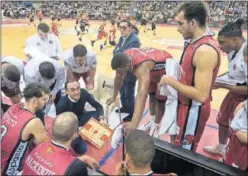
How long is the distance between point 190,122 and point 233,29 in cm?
68

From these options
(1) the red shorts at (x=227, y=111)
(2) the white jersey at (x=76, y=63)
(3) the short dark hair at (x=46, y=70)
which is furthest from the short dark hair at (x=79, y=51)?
(1) the red shorts at (x=227, y=111)

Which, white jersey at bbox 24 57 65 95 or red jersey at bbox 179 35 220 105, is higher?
red jersey at bbox 179 35 220 105

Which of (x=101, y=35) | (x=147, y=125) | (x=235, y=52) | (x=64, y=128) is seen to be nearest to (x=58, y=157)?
(x=64, y=128)

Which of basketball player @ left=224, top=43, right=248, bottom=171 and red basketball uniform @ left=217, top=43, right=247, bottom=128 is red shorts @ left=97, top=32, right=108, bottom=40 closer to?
red basketball uniform @ left=217, top=43, right=247, bottom=128

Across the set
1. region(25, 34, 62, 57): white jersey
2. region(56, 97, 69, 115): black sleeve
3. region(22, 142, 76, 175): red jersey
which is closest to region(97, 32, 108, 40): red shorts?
region(25, 34, 62, 57): white jersey

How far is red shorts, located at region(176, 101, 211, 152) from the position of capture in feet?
7.00

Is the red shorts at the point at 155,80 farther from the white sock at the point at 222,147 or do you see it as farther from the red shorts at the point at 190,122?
the white sock at the point at 222,147

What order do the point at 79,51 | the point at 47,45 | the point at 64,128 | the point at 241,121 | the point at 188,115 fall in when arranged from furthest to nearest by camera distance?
the point at 47,45 → the point at 79,51 → the point at 188,115 → the point at 64,128 → the point at 241,121

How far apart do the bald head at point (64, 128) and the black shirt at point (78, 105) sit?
3.77 ft

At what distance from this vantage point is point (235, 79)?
2057mm

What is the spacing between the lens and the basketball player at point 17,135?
6.47 feet

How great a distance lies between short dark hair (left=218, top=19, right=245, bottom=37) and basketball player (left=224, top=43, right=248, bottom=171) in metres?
0.37

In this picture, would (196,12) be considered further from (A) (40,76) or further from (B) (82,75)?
(B) (82,75)

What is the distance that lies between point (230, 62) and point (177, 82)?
1.49 feet
